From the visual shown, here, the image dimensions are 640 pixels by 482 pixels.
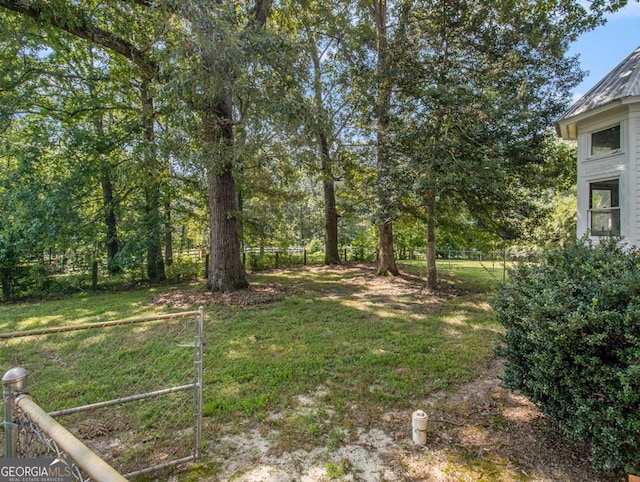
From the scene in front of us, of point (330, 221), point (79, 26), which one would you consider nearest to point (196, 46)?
point (79, 26)

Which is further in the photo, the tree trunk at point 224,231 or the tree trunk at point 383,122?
the tree trunk at point 383,122

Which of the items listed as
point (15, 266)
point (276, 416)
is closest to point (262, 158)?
point (276, 416)

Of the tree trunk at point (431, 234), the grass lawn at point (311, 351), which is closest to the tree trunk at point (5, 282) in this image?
the grass lawn at point (311, 351)

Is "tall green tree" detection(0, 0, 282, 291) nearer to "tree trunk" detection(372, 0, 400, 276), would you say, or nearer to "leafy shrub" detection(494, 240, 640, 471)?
"tree trunk" detection(372, 0, 400, 276)

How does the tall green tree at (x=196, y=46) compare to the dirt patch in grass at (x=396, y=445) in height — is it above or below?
above

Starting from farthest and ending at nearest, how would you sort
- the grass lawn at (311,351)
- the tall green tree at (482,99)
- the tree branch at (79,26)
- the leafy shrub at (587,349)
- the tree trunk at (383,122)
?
1. the tree trunk at (383,122)
2. the tall green tree at (482,99)
3. the tree branch at (79,26)
4. the grass lawn at (311,351)
5. the leafy shrub at (587,349)

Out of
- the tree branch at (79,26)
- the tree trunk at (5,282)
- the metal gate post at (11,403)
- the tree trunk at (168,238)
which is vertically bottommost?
the tree trunk at (5,282)

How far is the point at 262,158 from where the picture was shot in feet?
22.8

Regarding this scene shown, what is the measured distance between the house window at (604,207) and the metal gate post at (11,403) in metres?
10.6

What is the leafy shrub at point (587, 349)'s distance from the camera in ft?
6.45

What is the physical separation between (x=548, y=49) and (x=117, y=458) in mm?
11658

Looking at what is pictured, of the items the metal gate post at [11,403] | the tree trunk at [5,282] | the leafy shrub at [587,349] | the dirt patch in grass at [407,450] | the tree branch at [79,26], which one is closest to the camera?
the metal gate post at [11,403]

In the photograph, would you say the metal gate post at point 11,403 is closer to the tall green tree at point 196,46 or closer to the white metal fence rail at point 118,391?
the white metal fence rail at point 118,391

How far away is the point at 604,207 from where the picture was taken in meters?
8.25
